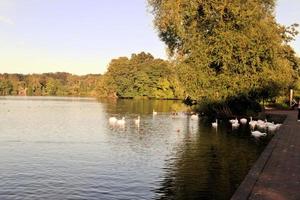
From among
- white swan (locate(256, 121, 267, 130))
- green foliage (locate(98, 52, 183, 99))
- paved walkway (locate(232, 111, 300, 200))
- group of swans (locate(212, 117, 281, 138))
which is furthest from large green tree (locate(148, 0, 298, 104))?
green foliage (locate(98, 52, 183, 99))

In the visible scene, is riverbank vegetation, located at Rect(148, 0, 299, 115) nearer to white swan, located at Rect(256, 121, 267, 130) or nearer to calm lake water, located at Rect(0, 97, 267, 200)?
white swan, located at Rect(256, 121, 267, 130)

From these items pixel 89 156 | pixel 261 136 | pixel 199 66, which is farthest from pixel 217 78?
pixel 89 156

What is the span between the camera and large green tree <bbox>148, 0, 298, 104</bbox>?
4525cm

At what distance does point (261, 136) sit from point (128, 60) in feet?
408

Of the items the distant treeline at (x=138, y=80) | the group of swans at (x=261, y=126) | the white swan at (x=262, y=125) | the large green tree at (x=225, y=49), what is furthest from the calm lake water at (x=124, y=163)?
the distant treeline at (x=138, y=80)

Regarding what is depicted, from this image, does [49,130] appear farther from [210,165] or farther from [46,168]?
[210,165]

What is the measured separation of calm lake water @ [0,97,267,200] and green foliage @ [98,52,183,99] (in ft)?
314

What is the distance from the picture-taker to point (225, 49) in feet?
149

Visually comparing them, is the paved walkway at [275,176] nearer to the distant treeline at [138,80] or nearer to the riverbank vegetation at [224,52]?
the riverbank vegetation at [224,52]

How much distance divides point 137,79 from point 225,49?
98145 mm

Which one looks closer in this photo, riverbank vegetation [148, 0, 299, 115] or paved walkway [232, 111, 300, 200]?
paved walkway [232, 111, 300, 200]

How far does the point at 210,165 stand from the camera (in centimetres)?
2194

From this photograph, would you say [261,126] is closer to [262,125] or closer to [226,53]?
[262,125]

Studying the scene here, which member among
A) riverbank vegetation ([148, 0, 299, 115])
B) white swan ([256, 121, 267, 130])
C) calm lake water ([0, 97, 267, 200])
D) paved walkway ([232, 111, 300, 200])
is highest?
riverbank vegetation ([148, 0, 299, 115])
